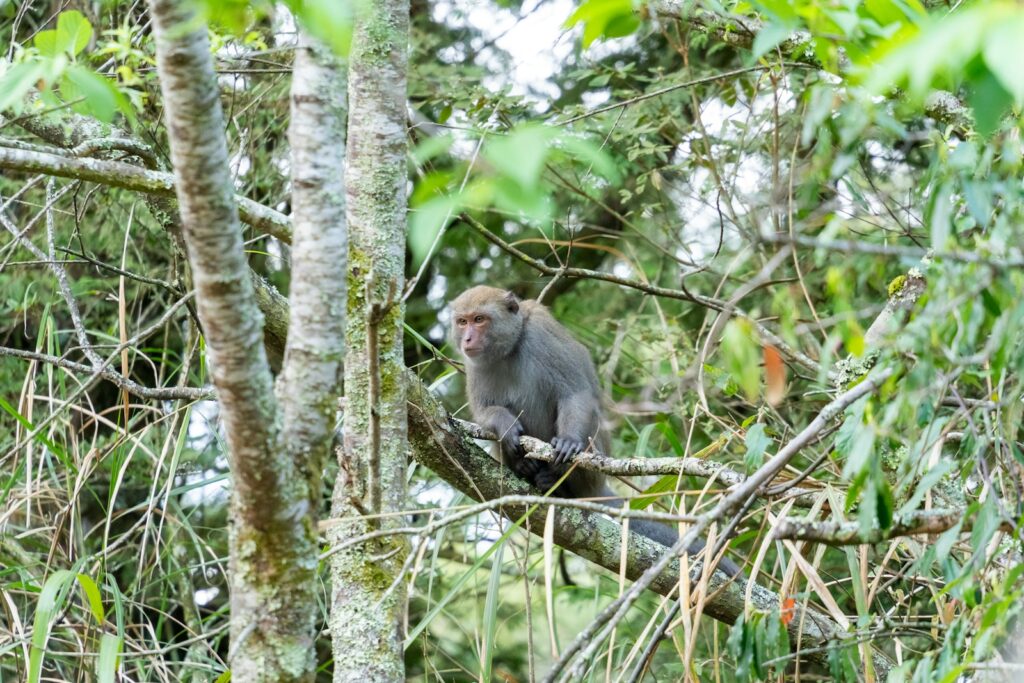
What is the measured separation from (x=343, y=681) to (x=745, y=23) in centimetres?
428

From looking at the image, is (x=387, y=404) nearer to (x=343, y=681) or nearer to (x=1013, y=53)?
(x=343, y=681)

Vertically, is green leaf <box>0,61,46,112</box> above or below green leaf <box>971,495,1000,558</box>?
above

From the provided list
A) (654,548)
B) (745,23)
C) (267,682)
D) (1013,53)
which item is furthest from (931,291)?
(745,23)

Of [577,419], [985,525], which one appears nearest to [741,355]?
[985,525]

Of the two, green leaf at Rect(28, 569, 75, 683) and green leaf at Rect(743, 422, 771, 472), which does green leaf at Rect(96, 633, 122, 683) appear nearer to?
green leaf at Rect(28, 569, 75, 683)

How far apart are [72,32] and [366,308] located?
3.94ft

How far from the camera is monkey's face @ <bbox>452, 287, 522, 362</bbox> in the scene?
7598mm

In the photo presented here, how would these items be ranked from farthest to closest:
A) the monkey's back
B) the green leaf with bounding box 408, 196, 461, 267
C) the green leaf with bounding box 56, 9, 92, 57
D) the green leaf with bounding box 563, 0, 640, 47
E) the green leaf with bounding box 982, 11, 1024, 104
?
1. the monkey's back
2. the green leaf with bounding box 56, 9, 92, 57
3. the green leaf with bounding box 563, 0, 640, 47
4. the green leaf with bounding box 408, 196, 461, 267
5. the green leaf with bounding box 982, 11, 1024, 104

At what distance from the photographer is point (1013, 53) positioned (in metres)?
1.58

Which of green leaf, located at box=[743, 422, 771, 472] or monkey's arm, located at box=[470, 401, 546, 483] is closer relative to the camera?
green leaf, located at box=[743, 422, 771, 472]

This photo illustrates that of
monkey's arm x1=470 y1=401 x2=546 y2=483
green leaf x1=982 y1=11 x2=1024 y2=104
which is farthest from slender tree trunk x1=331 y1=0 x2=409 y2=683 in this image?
monkey's arm x1=470 y1=401 x2=546 y2=483

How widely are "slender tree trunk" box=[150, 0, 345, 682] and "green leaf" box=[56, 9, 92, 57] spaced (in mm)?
506

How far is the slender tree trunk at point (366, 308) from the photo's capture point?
11.0 ft

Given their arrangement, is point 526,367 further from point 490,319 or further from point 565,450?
point 565,450
